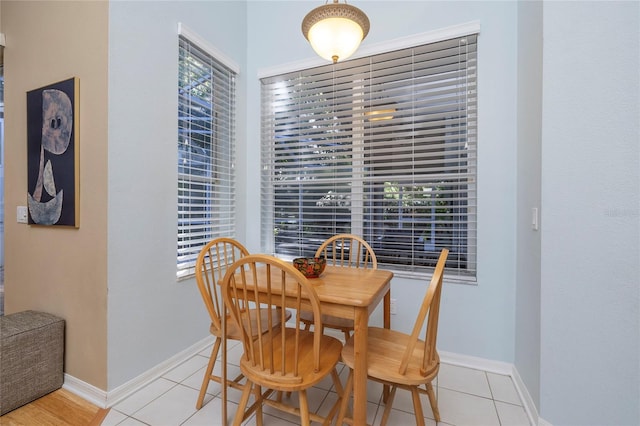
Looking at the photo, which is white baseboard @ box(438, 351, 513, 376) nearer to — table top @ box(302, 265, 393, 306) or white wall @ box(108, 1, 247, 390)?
table top @ box(302, 265, 393, 306)

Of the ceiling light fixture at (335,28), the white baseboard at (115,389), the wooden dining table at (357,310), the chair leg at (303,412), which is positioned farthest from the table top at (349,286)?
the ceiling light fixture at (335,28)

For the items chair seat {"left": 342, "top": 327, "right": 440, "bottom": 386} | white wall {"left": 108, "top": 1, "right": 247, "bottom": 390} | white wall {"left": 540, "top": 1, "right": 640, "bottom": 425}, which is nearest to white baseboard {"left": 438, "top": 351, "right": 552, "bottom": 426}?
white wall {"left": 540, "top": 1, "right": 640, "bottom": 425}

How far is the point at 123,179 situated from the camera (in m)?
1.70

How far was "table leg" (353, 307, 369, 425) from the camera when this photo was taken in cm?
119

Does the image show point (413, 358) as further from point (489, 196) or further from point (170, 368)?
point (170, 368)

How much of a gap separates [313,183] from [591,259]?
191cm

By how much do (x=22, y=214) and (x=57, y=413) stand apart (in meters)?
1.33

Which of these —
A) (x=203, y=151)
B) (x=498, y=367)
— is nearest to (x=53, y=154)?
(x=203, y=151)

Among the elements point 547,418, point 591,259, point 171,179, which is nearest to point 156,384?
point 171,179

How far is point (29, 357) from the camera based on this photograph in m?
1.62

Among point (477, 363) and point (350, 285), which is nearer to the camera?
point (350, 285)

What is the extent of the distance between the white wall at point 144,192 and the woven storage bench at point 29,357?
0.42m

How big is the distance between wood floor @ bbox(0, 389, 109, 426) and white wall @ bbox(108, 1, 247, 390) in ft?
0.53

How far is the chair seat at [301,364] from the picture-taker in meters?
1.14
